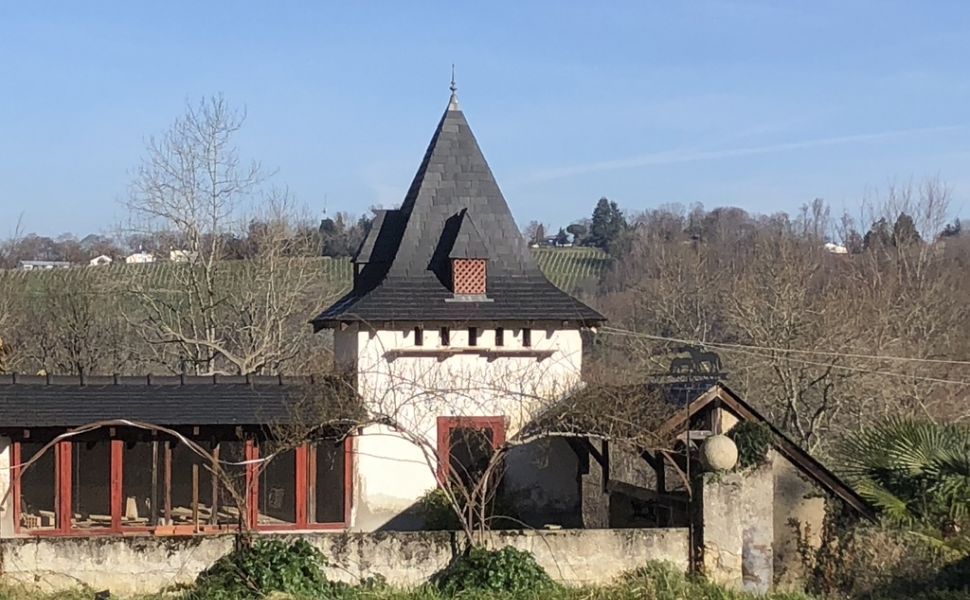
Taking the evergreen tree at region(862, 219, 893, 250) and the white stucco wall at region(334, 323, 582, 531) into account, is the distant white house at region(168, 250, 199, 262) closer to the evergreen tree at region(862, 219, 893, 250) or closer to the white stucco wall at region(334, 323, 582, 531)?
the white stucco wall at region(334, 323, 582, 531)

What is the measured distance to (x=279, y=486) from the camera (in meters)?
24.8

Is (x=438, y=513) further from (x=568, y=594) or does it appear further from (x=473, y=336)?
(x=568, y=594)

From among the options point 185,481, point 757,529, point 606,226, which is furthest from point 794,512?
point 606,226

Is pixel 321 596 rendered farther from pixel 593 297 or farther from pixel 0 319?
pixel 593 297

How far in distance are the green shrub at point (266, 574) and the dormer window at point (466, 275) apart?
6080mm

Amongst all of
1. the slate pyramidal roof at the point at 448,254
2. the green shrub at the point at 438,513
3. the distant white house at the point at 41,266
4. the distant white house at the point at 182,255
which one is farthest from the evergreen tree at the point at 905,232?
the green shrub at the point at 438,513

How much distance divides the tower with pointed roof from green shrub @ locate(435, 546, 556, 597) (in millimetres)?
4339

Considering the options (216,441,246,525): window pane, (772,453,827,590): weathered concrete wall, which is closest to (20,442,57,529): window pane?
(216,441,246,525): window pane

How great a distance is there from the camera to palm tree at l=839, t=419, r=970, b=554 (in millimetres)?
14945

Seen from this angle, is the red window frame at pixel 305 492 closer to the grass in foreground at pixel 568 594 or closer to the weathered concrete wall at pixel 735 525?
the grass in foreground at pixel 568 594

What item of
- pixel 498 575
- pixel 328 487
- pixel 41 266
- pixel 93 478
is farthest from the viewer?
pixel 41 266

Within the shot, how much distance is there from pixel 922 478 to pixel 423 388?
23.8 ft

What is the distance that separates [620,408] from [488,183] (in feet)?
20.3

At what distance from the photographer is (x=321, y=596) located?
46.0 ft
